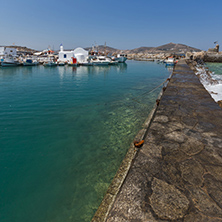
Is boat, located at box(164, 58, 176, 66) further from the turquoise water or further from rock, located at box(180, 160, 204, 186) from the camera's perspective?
rock, located at box(180, 160, 204, 186)

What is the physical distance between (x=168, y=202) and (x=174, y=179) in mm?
418

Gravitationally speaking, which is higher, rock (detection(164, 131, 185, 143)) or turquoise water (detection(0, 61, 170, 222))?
rock (detection(164, 131, 185, 143))

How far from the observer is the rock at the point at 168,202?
155 cm

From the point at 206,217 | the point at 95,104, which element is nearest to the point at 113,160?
the point at 206,217

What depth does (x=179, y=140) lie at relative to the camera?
2928mm

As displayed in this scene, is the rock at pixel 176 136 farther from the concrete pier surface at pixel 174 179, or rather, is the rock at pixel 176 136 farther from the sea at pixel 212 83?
the sea at pixel 212 83

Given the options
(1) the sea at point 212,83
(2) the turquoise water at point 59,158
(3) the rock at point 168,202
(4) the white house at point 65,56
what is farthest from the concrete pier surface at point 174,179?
(4) the white house at point 65,56

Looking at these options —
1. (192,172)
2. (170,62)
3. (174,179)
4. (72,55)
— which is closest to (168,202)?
(174,179)

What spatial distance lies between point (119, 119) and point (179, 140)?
5.08m

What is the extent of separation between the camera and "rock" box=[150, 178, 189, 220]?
1.55m

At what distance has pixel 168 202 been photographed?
1.69 meters

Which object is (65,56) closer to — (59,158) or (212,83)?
(212,83)

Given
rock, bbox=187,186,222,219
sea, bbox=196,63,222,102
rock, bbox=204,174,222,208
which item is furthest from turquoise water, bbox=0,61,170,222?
sea, bbox=196,63,222,102

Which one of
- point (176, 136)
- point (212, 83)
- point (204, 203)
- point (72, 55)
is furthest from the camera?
point (72, 55)
